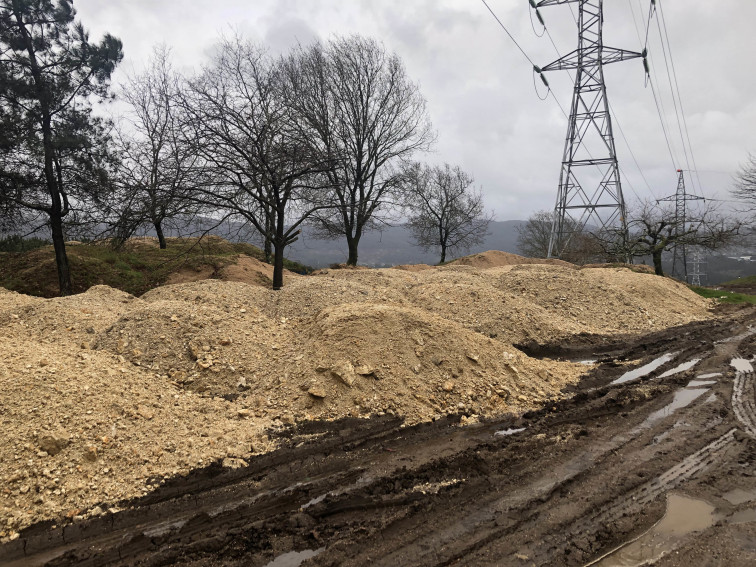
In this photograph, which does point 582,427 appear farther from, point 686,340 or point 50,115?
point 50,115

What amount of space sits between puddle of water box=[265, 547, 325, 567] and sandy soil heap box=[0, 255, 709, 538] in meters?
1.65

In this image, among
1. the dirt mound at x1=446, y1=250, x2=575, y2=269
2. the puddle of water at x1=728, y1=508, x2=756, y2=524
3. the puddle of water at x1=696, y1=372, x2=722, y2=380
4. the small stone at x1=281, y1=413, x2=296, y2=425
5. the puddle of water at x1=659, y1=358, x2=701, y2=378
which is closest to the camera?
the puddle of water at x1=728, y1=508, x2=756, y2=524

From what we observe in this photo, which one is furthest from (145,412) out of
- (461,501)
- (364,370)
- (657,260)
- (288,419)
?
(657,260)

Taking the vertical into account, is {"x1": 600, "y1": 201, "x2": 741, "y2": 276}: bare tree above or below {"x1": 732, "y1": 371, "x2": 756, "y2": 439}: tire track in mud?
above

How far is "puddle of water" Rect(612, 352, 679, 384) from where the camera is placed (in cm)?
771

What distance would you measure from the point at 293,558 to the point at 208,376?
147 inches

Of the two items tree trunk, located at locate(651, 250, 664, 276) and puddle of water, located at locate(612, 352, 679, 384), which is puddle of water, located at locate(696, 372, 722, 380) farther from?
tree trunk, located at locate(651, 250, 664, 276)

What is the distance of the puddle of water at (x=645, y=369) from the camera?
7707mm

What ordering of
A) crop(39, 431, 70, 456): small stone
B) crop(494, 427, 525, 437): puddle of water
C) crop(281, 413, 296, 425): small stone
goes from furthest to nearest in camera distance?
crop(281, 413, 296, 425): small stone → crop(494, 427, 525, 437): puddle of water → crop(39, 431, 70, 456): small stone

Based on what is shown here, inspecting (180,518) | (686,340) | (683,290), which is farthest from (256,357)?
(683,290)

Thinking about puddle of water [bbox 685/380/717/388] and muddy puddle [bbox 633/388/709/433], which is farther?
puddle of water [bbox 685/380/717/388]

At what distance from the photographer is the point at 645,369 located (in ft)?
27.2

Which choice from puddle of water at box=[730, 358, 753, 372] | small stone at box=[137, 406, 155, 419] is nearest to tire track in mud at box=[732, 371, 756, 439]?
puddle of water at box=[730, 358, 753, 372]

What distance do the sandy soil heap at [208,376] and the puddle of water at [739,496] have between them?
2592 millimetres
